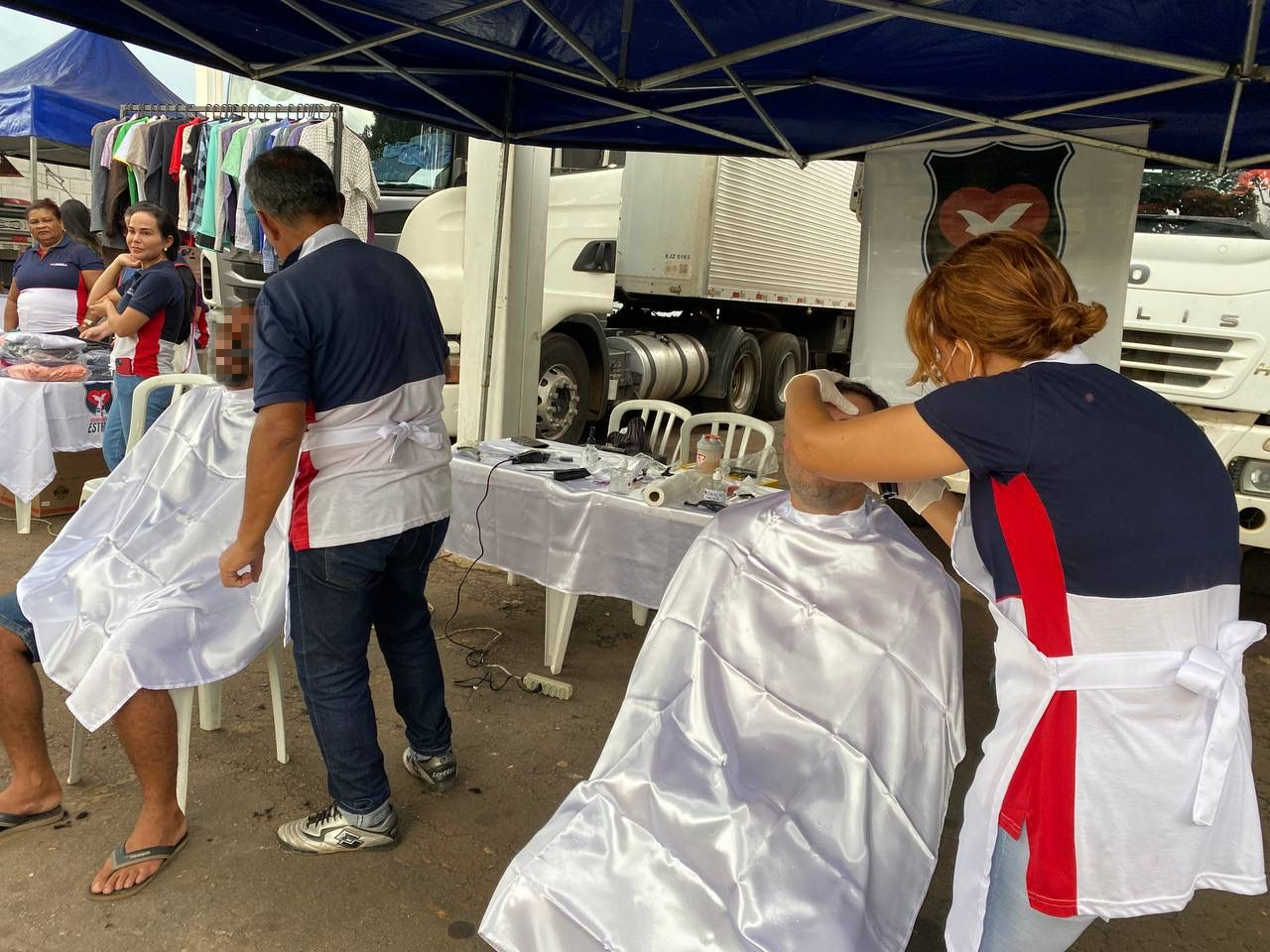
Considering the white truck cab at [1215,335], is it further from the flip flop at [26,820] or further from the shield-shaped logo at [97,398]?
the shield-shaped logo at [97,398]

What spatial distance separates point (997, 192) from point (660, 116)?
1.45m

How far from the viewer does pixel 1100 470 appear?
48.7 inches

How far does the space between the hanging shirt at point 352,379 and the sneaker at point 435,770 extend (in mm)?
845

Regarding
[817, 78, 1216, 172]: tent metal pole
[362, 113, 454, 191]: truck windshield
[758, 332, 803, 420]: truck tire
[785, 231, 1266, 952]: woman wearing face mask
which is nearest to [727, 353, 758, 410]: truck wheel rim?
[758, 332, 803, 420]: truck tire

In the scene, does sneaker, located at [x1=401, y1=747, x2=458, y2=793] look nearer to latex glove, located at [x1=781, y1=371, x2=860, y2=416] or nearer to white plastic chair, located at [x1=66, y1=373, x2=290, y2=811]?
white plastic chair, located at [x1=66, y1=373, x2=290, y2=811]

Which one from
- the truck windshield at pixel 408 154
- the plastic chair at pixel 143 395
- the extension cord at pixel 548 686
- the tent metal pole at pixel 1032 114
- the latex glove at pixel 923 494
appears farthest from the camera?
the truck windshield at pixel 408 154

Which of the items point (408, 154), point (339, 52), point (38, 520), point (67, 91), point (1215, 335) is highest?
point (67, 91)

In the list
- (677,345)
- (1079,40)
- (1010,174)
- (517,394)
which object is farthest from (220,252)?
(1079,40)

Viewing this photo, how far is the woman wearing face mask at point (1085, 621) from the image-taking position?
1.25m

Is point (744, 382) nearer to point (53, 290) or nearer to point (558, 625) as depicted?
point (53, 290)

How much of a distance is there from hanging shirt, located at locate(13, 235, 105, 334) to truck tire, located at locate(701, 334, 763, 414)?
5927mm

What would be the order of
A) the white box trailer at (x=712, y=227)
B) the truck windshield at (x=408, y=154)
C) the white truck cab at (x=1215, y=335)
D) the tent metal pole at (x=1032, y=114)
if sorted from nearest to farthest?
the tent metal pole at (x=1032, y=114) → the white truck cab at (x=1215, y=335) → the truck windshield at (x=408, y=154) → the white box trailer at (x=712, y=227)

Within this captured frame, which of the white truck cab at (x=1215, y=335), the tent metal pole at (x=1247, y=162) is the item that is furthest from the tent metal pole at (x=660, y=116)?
the white truck cab at (x=1215, y=335)

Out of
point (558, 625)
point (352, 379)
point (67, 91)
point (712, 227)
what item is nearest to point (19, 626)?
point (352, 379)
